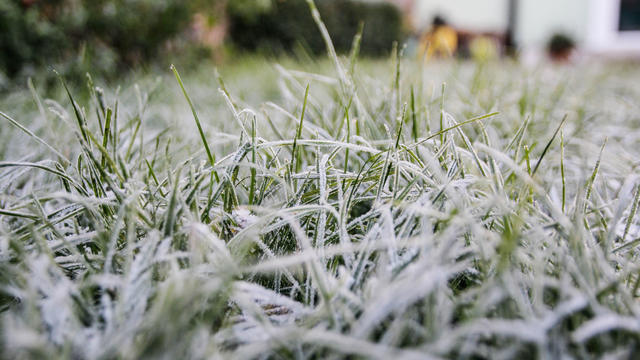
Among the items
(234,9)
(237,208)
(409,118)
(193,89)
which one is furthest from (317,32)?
(237,208)

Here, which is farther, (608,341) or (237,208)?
(237,208)

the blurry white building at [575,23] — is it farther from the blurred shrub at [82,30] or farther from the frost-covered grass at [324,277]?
the frost-covered grass at [324,277]

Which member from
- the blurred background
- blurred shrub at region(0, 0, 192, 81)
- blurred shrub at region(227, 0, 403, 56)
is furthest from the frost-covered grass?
blurred shrub at region(227, 0, 403, 56)

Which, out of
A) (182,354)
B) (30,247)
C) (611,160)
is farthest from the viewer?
(611,160)

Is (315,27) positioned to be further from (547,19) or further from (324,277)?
(324,277)

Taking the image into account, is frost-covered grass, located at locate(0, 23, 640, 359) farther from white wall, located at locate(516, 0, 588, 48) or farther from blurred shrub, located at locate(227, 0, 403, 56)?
white wall, located at locate(516, 0, 588, 48)

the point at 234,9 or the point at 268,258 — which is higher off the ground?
the point at 234,9

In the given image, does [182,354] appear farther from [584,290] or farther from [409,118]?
[409,118]
